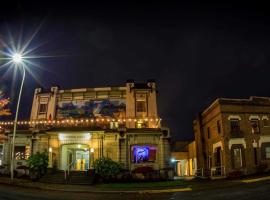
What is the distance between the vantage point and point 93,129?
3136 cm

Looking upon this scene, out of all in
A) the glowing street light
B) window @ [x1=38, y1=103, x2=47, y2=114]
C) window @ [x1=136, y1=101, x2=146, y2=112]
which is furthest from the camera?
window @ [x1=38, y1=103, x2=47, y2=114]

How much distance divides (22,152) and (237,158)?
84.6 feet

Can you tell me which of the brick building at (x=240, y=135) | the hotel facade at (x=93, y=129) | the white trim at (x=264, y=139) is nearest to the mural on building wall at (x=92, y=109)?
the hotel facade at (x=93, y=129)

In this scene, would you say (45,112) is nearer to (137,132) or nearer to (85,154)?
(85,154)

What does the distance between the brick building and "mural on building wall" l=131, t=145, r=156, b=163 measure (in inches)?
309

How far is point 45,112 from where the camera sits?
3772 cm

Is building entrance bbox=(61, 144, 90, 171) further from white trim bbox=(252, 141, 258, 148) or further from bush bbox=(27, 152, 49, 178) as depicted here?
white trim bbox=(252, 141, 258, 148)

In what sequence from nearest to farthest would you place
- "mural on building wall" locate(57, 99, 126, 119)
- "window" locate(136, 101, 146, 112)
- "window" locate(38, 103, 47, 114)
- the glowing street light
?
the glowing street light, "window" locate(136, 101, 146, 112), "mural on building wall" locate(57, 99, 126, 119), "window" locate(38, 103, 47, 114)

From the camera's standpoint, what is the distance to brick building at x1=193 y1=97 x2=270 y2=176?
101ft

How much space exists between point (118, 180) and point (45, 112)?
1588 cm

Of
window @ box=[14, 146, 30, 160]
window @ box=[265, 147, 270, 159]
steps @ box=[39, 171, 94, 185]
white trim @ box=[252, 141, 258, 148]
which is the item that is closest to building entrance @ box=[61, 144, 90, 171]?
steps @ box=[39, 171, 94, 185]

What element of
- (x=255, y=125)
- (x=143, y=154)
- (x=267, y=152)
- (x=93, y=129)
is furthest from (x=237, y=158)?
(x=93, y=129)

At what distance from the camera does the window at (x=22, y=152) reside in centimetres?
3381

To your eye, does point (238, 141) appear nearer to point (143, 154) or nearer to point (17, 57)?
point (143, 154)
